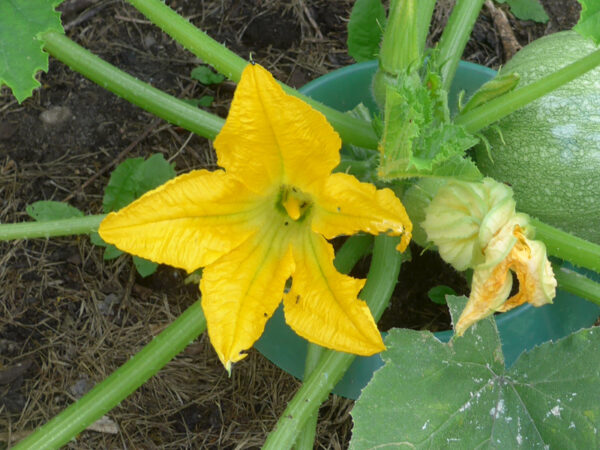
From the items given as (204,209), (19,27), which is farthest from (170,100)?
(204,209)

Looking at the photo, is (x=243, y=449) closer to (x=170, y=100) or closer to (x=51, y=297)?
(x=51, y=297)

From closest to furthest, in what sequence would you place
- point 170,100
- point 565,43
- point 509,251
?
point 509,251 → point 170,100 → point 565,43

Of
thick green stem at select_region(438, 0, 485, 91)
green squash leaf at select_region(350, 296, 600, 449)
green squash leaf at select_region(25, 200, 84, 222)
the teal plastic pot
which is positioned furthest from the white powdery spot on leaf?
green squash leaf at select_region(25, 200, 84, 222)

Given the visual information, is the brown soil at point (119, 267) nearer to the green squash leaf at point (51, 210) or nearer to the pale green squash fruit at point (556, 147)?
the green squash leaf at point (51, 210)

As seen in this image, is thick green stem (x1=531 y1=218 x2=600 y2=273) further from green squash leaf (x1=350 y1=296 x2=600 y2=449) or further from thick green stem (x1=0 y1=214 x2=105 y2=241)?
thick green stem (x1=0 y1=214 x2=105 y2=241)

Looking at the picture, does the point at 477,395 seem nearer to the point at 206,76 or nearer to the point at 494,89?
the point at 494,89

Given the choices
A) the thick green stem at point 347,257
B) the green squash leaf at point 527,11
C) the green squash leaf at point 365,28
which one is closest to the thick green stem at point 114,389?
the thick green stem at point 347,257
